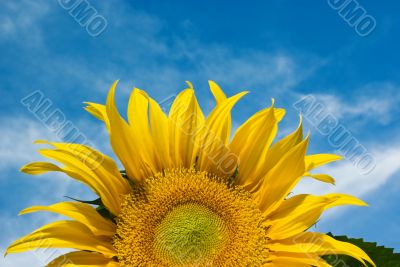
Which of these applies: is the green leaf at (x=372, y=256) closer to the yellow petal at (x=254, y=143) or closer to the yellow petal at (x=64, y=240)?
the yellow petal at (x=254, y=143)

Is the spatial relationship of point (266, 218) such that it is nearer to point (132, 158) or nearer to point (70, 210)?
point (132, 158)

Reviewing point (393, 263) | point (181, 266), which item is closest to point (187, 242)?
point (181, 266)

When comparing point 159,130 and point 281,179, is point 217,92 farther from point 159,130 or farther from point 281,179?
point 281,179

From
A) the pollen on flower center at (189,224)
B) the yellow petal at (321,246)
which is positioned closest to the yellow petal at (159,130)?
the pollen on flower center at (189,224)

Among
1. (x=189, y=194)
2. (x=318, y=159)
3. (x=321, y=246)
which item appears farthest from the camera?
(x=189, y=194)

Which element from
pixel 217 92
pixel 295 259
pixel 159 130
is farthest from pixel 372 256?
pixel 159 130

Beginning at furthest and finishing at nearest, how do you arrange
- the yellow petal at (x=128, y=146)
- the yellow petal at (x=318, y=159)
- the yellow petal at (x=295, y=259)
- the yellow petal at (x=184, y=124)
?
the yellow petal at (x=184, y=124), the yellow petal at (x=318, y=159), the yellow petal at (x=128, y=146), the yellow petal at (x=295, y=259)

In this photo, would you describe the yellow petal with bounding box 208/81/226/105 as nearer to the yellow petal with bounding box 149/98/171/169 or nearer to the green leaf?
the yellow petal with bounding box 149/98/171/169

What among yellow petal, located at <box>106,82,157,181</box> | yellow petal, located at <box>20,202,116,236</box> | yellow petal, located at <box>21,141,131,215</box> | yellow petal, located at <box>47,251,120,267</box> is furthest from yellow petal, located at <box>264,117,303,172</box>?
yellow petal, located at <box>47,251,120,267</box>
